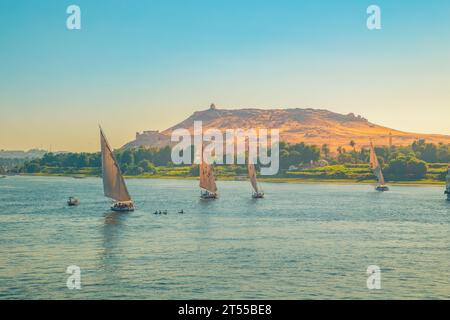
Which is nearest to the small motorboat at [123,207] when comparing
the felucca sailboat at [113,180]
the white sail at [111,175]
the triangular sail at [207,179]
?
the felucca sailboat at [113,180]

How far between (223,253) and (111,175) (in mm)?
32195

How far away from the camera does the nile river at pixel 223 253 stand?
37.6 m

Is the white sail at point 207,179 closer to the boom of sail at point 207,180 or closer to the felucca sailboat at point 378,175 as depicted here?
the boom of sail at point 207,180

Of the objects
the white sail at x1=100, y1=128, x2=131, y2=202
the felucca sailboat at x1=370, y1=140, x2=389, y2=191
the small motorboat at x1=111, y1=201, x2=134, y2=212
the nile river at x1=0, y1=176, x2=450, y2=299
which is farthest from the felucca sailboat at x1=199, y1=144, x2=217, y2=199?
the felucca sailboat at x1=370, y1=140, x2=389, y2=191

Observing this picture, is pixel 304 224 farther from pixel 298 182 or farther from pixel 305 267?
pixel 298 182

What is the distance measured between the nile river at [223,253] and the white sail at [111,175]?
2600mm

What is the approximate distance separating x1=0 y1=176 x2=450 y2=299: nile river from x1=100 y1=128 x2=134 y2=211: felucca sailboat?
1805 millimetres

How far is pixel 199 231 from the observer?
64625 mm

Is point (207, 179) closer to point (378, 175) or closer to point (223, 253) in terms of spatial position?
point (378, 175)

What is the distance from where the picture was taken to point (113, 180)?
7988 cm

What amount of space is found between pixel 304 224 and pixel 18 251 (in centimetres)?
3287

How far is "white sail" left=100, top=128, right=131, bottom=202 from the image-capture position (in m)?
77.1

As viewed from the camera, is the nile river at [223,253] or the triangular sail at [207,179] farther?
the triangular sail at [207,179]
